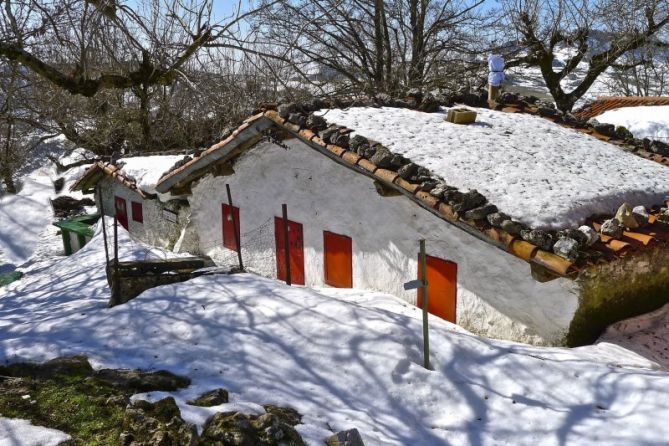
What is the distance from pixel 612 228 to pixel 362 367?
2793mm

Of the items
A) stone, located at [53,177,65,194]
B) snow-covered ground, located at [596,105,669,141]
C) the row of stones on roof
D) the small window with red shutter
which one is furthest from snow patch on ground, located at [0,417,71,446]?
stone, located at [53,177,65,194]

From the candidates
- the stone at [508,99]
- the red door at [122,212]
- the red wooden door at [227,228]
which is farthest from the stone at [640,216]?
the red door at [122,212]

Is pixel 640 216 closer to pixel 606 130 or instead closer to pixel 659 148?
pixel 659 148

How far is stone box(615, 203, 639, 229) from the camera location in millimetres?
5465

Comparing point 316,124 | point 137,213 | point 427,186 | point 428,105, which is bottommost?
point 137,213

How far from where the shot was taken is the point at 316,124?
7.24m

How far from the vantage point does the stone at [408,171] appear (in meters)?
6.04

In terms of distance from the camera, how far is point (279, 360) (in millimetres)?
4434

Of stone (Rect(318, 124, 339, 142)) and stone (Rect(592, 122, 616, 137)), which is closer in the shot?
stone (Rect(318, 124, 339, 142))

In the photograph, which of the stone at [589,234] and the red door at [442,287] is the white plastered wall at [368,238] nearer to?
the red door at [442,287]

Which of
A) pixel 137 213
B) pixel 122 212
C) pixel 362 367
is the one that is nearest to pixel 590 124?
pixel 362 367

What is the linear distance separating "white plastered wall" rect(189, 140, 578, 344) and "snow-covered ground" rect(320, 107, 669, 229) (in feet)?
1.81

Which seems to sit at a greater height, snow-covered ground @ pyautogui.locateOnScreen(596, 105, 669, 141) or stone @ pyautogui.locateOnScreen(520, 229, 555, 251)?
snow-covered ground @ pyautogui.locateOnScreen(596, 105, 669, 141)

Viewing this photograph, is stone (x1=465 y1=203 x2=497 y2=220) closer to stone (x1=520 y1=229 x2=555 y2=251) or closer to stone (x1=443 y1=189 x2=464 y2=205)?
stone (x1=443 y1=189 x2=464 y2=205)
